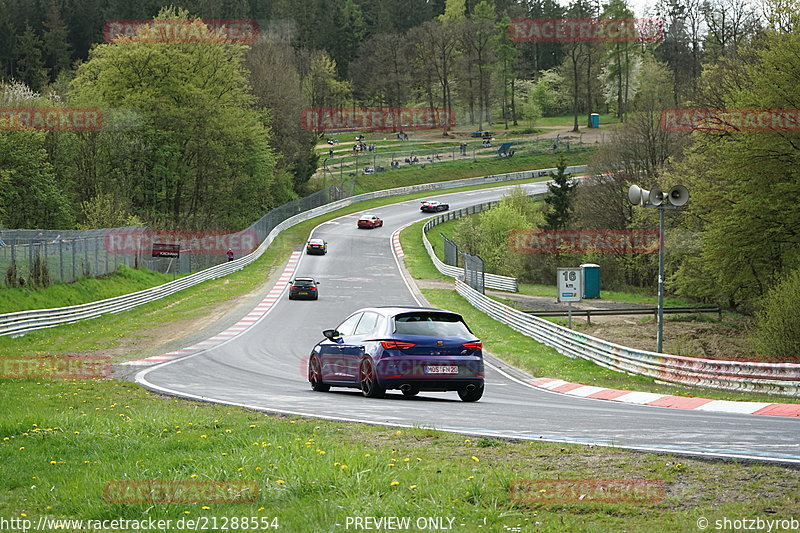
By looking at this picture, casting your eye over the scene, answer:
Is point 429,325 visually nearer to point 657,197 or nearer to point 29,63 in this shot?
point 657,197

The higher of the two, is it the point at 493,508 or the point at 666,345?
the point at 493,508

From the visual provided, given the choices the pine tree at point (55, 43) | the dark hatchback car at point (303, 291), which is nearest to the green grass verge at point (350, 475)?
the dark hatchback car at point (303, 291)

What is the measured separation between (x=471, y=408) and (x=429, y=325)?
1948 millimetres

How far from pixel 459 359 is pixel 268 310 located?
29459 millimetres

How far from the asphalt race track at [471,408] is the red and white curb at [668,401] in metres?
0.79

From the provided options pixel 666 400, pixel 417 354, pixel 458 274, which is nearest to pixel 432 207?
pixel 458 274

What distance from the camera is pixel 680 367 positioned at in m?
21.1

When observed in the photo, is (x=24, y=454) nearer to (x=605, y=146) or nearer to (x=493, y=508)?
(x=493, y=508)

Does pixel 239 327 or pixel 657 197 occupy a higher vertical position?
pixel 657 197

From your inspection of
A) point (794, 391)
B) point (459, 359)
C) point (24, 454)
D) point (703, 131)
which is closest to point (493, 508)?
point (24, 454)

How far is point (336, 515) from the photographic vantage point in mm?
6270

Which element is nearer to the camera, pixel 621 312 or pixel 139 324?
pixel 139 324

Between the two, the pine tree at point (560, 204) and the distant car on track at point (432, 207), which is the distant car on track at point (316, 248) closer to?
the pine tree at point (560, 204)

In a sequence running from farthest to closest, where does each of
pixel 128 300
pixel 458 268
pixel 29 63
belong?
pixel 29 63, pixel 458 268, pixel 128 300
